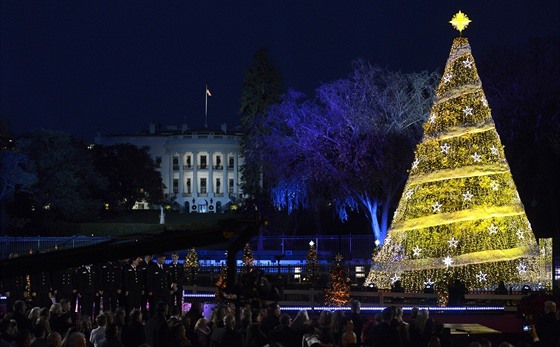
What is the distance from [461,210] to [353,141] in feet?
88.2

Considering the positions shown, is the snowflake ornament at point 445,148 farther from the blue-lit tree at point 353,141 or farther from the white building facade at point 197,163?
Result: the white building facade at point 197,163

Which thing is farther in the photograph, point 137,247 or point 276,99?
point 276,99

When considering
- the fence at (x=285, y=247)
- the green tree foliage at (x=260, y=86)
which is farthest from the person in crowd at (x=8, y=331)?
the green tree foliage at (x=260, y=86)

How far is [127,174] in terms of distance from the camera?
109750 mm

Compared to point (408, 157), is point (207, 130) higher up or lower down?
higher up

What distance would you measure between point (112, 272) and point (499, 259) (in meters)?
11.2

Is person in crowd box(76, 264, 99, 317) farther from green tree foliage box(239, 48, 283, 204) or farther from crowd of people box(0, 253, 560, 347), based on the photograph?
green tree foliage box(239, 48, 283, 204)

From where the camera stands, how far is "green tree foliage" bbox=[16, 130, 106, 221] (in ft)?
250

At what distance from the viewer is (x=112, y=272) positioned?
909 inches

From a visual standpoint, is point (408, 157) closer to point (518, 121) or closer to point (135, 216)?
point (518, 121)

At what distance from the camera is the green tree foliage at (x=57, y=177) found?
250 ft

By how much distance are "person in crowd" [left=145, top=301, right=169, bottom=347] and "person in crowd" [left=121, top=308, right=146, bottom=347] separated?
0.57 ft

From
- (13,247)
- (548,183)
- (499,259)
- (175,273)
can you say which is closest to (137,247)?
(175,273)

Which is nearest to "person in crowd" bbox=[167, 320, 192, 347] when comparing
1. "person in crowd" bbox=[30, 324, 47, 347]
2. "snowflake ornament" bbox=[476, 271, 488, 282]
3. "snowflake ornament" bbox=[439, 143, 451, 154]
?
"person in crowd" bbox=[30, 324, 47, 347]
